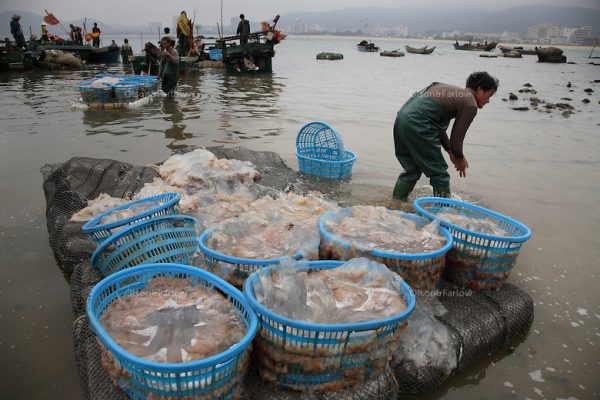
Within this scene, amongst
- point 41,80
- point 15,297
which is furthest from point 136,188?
point 41,80

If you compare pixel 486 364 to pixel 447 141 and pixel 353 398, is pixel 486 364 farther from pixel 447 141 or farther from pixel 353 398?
pixel 447 141

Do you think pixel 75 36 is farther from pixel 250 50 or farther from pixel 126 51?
pixel 250 50

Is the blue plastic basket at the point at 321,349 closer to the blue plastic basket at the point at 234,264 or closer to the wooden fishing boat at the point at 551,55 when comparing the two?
the blue plastic basket at the point at 234,264

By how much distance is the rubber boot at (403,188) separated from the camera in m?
4.80

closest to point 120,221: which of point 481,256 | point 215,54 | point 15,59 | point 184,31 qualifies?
point 481,256

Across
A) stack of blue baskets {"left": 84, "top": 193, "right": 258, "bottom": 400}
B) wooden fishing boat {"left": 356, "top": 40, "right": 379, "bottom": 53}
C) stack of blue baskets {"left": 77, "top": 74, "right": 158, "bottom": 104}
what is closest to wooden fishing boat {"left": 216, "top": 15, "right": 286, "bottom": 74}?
stack of blue baskets {"left": 77, "top": 74, "right": 158, "bottom": 104}

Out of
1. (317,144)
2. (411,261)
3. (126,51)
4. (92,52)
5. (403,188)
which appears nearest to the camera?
(411,261)

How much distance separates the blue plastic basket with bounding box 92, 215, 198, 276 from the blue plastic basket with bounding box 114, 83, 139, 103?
856cm

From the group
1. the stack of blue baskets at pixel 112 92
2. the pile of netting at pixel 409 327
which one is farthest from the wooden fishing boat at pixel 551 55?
the pile of netting at pixel 409 327

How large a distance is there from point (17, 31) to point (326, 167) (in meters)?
20.9

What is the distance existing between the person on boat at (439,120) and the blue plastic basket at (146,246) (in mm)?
2459

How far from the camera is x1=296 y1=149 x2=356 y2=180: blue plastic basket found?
5.64 m

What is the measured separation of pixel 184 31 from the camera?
762 inches

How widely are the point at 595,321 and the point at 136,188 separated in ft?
15.4
